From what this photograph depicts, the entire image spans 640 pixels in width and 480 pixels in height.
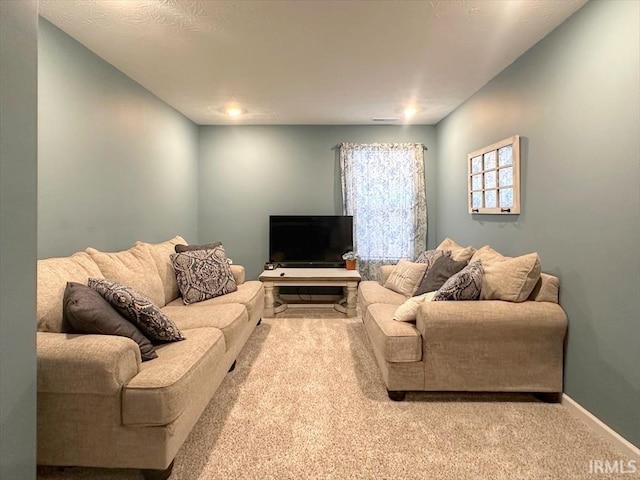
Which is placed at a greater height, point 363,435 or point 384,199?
point 384,199

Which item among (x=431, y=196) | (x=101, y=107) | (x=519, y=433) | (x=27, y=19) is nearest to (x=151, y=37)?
(x=101, y=107)

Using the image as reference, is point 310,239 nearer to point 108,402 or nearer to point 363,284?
point 363,284

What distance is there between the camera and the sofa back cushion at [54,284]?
1.75 m

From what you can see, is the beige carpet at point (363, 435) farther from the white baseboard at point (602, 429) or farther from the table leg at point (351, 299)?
the table leg at point (351, 299)

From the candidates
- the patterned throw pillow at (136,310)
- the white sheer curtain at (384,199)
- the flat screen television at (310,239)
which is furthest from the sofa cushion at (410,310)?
the white sheer curtain at (384,199)

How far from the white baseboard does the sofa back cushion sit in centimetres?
296

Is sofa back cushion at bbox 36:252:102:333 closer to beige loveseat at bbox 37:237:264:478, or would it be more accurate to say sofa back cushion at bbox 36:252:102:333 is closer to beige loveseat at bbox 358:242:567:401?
beige loveseat at bbox 37:237:264:478

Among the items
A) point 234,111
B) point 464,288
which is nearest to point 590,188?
point 464,288

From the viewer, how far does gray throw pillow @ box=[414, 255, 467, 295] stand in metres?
2.90

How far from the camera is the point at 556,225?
92.3 inches

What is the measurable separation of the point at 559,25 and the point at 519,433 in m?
2.60

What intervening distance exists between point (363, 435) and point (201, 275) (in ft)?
6.61

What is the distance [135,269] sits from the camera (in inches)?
106

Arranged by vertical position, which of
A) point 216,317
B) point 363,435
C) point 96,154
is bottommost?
point 363,435
